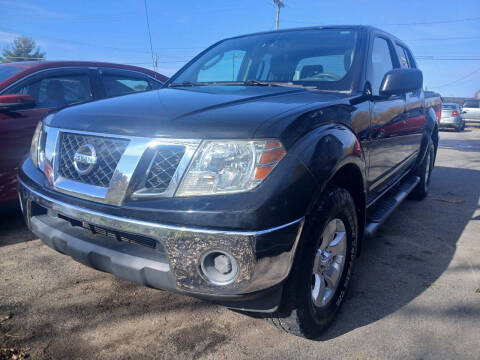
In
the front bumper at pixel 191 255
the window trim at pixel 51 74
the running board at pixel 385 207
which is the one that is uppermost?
the window trim at pixel 51 74

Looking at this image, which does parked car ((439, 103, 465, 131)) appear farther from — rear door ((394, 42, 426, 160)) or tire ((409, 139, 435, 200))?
rear door ((394, 42, 426, 160))

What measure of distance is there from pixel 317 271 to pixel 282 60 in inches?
70.3

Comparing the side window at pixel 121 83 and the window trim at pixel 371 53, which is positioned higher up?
→ the window trim at pixel 371 53

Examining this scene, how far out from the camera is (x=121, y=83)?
4.34 m

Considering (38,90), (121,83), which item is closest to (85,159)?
(38,90)

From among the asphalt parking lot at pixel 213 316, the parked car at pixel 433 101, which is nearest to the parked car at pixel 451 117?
the parked car at pixel 433 101

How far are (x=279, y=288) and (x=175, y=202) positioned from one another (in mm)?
585

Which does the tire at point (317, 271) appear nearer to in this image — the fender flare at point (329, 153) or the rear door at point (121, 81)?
the fender flare at point (329, 153)

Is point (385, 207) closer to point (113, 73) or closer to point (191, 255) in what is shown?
point (191, 255)

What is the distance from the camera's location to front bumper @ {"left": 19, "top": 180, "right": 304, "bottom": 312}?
1.48m

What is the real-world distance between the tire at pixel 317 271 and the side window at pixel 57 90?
2955 mm

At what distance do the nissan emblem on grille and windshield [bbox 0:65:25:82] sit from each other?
2.27m

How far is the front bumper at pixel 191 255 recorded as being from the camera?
148cm

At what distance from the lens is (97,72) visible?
4.12 m
